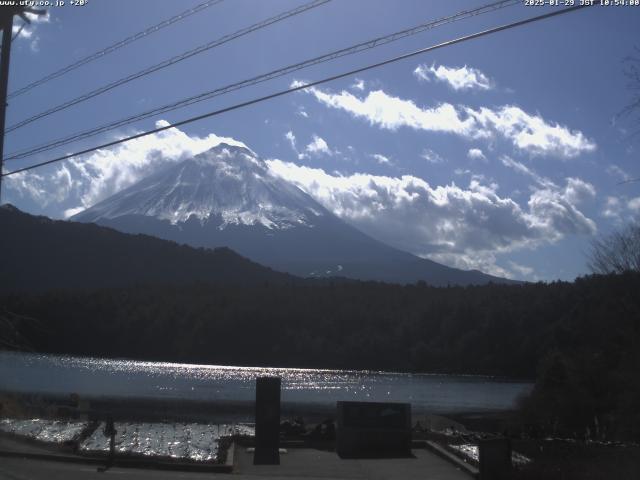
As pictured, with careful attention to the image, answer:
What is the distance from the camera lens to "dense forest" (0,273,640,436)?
104062mm

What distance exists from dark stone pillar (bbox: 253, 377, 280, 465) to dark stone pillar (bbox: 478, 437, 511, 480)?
4.72 metres

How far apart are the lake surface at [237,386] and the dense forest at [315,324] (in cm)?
614

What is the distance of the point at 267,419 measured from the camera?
16953 mm

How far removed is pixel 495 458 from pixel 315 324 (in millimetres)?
116756

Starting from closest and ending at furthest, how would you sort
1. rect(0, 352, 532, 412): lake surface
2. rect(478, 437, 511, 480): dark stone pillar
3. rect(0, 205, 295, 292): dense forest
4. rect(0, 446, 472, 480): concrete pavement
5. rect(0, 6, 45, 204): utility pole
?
rect(478, 437, 511, 480): dark stone pillar
rect(0, 446, 472, 480): concrete pavement
rect(0, 6, 45, 204): utility pole
rect(0, 352, 532, 412): lake surface
rect(0, 205, 295, 292): dense forest

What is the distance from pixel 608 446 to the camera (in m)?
Result: 12.6

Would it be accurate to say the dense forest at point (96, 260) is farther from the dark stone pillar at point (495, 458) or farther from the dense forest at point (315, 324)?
the dark stone pillar at point (495, 458)

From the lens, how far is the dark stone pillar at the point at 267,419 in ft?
55.0

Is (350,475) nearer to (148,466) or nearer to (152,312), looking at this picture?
(148,466)

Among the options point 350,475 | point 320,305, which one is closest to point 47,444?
point 350,475

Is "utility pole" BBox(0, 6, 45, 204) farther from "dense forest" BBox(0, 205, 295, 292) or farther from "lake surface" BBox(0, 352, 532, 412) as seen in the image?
"dense forest" BBox(0, 205, 295, 292)

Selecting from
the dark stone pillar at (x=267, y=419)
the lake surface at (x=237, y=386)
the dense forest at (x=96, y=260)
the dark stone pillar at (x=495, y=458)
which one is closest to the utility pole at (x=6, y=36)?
the dark stone pillar at (x=267, y=419)

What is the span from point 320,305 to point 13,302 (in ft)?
177

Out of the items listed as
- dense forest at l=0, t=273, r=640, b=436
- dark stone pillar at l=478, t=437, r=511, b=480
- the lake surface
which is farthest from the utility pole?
dense forest at l=0, t=273, r=640, b=436
